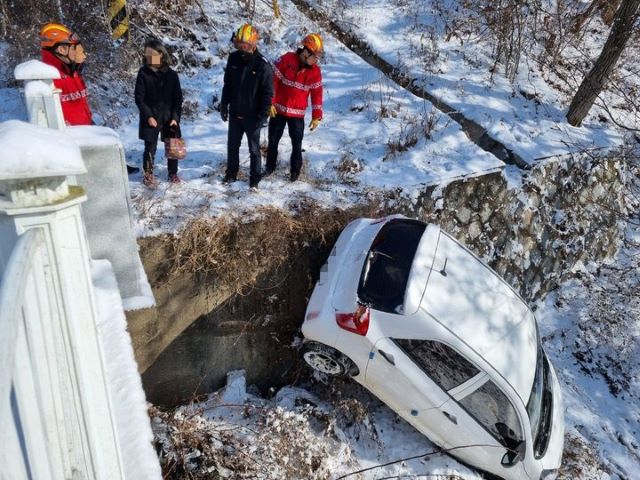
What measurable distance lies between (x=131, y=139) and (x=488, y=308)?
16.5 ft

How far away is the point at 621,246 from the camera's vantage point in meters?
8.84

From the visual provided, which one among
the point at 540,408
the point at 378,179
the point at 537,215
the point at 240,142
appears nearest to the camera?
the point at 540,408

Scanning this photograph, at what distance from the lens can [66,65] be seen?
4414mm

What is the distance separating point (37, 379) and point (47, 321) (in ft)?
0.74

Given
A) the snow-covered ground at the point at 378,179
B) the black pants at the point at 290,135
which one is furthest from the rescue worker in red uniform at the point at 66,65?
the black pants at the point at 290,135

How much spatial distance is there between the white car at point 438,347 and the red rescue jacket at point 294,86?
169cm

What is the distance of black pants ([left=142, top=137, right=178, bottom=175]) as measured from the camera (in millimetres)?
5148

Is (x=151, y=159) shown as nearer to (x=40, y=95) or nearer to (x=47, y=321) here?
(x=40, y=95)

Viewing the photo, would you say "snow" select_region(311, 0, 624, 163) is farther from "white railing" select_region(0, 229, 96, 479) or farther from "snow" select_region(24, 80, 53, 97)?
"white railing" select_region(0, 229, 96, 479)

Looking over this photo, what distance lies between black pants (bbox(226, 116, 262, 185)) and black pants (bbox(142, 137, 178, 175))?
62 centimetres

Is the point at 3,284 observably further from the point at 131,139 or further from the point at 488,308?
the point at 131,139

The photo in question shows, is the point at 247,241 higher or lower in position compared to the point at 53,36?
lower

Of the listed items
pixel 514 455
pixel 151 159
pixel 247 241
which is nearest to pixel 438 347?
pixel 514 455

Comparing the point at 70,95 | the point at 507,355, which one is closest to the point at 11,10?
the point at 70,95
